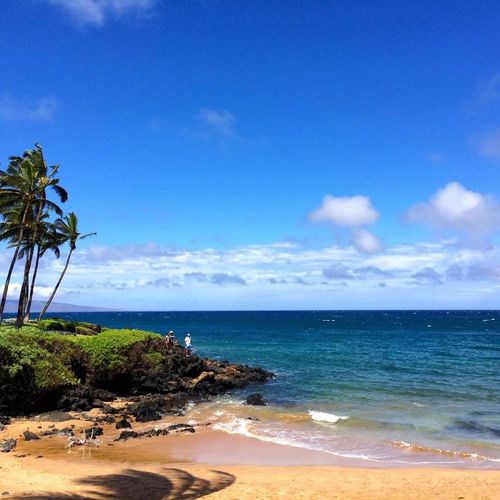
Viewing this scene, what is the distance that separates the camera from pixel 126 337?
98.6ft

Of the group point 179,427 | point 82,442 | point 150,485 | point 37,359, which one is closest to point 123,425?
point 179,427

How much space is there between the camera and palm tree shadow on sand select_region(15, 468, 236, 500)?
12812 mm

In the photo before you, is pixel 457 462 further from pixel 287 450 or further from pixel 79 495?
pixel 79 495

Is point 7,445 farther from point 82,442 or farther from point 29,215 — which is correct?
point 29,215

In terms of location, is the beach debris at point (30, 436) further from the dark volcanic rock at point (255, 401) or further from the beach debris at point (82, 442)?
the dark volcanic rock at point (255, 401)

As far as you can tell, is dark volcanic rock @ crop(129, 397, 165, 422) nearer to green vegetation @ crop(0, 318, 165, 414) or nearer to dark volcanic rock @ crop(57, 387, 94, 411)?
dark volcanic rock @ crop(57, 387, 94, 411)

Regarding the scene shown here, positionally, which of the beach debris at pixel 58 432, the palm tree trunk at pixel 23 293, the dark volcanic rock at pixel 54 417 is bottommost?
the dark volcanic rock at pixel 54 417

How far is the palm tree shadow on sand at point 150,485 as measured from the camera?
42.0ft

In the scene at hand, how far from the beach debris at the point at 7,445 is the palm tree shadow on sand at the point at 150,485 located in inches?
191

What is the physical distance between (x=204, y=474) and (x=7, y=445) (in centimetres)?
797

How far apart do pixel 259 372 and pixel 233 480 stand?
23.5 m

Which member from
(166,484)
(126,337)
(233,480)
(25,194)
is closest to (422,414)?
(233,480)

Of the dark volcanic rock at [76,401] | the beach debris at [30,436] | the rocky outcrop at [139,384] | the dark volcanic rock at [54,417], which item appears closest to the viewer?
the beach debris at [30,436]

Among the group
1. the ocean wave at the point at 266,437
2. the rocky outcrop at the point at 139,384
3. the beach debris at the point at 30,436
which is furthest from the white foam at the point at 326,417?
→ the beach debris at the point at 30,436
